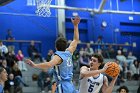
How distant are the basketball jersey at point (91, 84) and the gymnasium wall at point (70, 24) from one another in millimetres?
12705

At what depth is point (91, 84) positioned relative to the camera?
701cm

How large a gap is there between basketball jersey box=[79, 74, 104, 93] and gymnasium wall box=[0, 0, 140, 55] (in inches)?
500

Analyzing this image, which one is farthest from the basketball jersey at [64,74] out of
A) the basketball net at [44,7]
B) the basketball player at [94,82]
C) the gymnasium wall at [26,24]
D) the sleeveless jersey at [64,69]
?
the gymnasium wall at [26,24]

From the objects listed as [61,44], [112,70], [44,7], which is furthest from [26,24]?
[112,70]

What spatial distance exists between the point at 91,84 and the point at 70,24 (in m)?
14.5

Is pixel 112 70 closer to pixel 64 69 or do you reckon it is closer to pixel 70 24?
pixel 64 69

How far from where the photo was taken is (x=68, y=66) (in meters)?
6.54

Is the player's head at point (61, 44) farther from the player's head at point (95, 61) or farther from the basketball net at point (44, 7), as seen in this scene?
the basketball net at point (44, 7)

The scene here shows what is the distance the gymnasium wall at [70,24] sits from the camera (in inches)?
773

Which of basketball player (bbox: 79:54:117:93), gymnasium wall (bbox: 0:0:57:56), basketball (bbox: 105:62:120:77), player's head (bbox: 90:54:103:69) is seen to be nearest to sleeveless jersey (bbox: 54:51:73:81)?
basketball player (bbox: 79:54:117:93)

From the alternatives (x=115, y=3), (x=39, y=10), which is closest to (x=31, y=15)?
(x=115, y=3)

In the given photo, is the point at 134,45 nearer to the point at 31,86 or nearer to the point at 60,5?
the point at 60,5

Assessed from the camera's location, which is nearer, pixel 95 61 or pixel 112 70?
pixel 112 70

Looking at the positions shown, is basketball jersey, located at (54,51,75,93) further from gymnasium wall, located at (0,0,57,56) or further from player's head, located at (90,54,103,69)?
gymnasium wall, located at (0,0,57,56)
